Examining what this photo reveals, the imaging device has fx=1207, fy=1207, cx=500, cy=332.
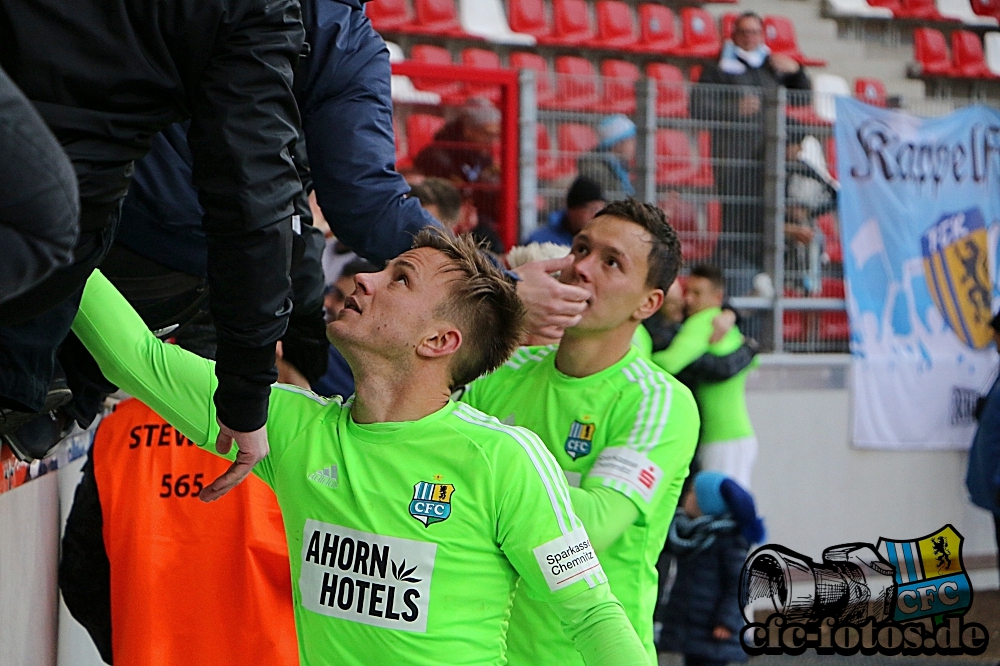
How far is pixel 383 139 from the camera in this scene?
3.04 m

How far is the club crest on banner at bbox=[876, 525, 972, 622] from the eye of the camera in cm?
773

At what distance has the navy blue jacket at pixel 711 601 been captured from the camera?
576 centimetres

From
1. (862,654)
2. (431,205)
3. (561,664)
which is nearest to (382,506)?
(561,664)

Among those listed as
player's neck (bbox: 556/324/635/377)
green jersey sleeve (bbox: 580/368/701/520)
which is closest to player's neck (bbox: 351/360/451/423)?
green jersey sleeve (bbox: 580/368/701/520)

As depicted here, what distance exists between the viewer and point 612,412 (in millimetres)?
3156

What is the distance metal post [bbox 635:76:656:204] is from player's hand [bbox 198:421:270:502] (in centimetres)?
570

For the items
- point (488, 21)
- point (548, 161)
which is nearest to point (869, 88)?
point (488, 21)

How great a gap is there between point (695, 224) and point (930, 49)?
284 inches

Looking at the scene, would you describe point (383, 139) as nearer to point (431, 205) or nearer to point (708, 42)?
point (431, 205)

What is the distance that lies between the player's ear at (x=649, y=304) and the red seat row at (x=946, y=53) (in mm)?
10977

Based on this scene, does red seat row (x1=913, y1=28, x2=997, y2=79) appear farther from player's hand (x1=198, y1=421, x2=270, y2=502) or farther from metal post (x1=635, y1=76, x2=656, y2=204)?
player's hand (x1=198, y1=421, x2=270, y2=502)

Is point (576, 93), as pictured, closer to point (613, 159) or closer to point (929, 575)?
point (613, 159)

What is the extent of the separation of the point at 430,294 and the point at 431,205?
316 cm

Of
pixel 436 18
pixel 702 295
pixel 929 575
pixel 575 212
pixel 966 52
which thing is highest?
pixel 436 18
